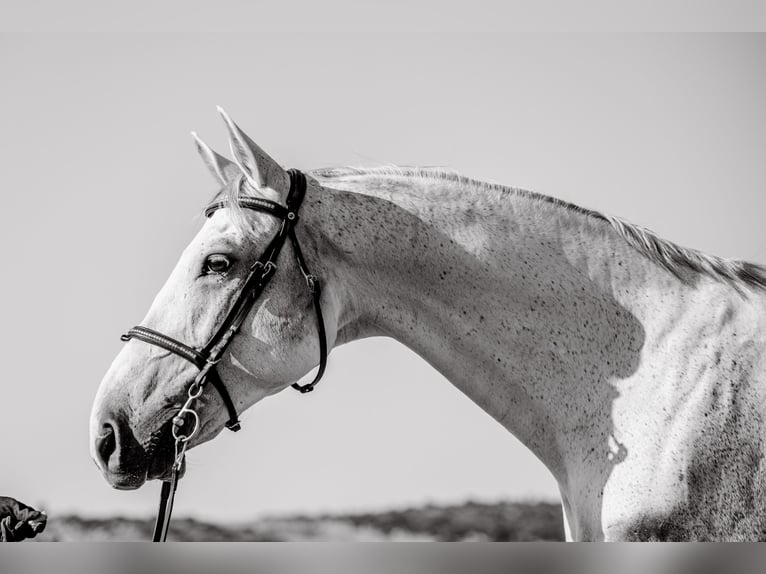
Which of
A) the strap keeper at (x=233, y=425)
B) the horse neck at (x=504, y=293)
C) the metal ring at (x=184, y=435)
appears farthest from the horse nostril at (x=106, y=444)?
the horse neck at (x=504, y=293)

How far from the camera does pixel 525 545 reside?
139cm

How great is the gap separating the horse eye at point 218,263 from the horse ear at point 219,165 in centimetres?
38

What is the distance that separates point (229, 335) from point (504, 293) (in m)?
1.00

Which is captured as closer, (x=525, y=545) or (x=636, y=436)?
(x=525, y=545)

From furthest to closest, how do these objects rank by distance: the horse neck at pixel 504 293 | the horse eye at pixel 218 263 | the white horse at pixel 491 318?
the horse eye at pixel 218 263
the horse neck at pixel 504 293
the white horse at pixel 491 318

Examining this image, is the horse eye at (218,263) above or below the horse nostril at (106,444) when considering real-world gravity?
above

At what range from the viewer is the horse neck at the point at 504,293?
2445mm

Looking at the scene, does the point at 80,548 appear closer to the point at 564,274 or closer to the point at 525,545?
the point at 525,545

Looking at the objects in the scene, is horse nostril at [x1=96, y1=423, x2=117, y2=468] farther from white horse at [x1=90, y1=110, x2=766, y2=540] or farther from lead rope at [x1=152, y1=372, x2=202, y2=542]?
lead rope at [x1=152, y1=372, x2=202, y2=542]

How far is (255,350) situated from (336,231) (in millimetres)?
530

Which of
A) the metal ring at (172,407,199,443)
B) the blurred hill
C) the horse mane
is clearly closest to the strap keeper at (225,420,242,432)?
the metal ring at (172,407,199,443)

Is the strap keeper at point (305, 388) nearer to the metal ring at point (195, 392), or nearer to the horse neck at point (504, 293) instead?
the horse neck at point (504, 293)

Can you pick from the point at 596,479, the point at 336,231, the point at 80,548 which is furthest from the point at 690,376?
the point at 80,548

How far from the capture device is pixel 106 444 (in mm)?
2510
